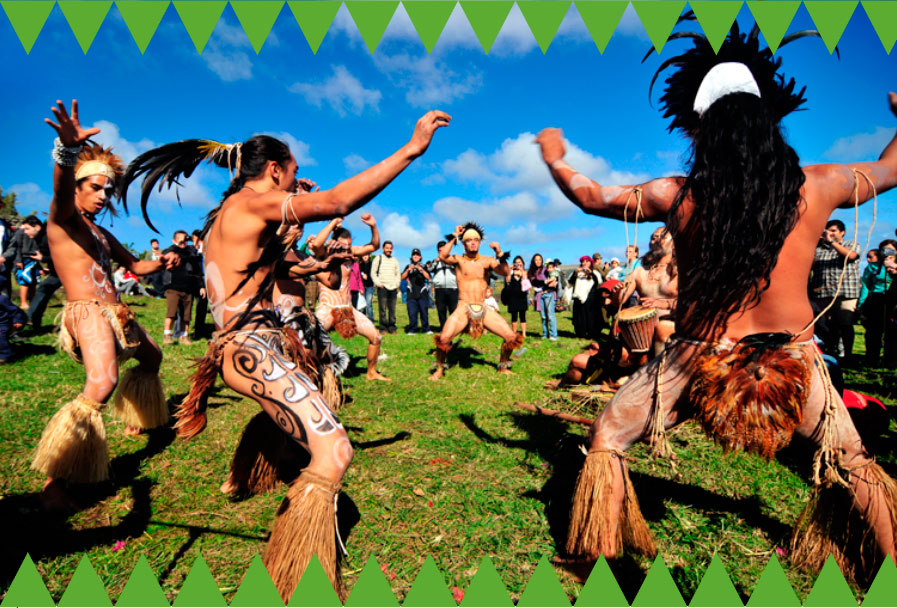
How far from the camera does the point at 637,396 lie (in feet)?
7.57

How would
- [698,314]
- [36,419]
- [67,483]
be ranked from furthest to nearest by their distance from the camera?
[36,419]
[67,483]
[698,314]

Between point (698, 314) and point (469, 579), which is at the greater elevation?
point (698, 314)

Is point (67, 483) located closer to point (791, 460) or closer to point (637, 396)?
point (637, 396)

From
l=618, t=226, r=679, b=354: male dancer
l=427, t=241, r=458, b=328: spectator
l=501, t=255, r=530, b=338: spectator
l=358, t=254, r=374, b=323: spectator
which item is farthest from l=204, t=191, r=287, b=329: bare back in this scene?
l=358, t=254, r=374, b=323: spectator

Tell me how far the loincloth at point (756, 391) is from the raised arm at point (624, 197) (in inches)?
29.2

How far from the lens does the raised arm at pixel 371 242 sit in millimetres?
3736

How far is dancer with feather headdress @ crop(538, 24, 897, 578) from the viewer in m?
2.04

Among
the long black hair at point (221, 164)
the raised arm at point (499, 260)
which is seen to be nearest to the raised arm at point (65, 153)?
the long black hair at point (221, 164)

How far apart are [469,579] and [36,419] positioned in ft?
16.4

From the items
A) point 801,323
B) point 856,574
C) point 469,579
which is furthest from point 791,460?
point 469,579

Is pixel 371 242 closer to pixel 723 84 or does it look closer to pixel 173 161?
pixel 173 161

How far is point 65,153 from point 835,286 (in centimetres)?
970

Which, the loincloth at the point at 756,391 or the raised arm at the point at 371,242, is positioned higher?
the raised arm at the point at 371,242

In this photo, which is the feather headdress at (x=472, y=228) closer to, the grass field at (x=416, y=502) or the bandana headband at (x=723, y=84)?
the grass field at (x=416, y=502)
